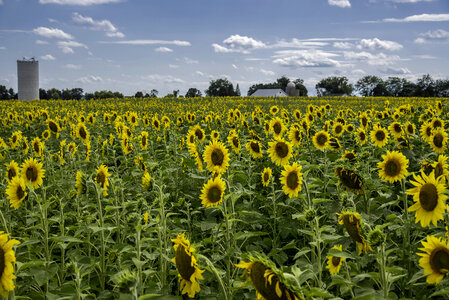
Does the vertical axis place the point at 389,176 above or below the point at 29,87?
below

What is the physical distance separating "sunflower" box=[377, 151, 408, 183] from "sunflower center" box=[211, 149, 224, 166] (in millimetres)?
1719

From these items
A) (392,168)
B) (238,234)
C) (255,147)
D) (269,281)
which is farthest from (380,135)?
(269,281)

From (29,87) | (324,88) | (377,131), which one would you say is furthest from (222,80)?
(377,131)

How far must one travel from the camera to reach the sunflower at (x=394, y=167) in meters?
3.90

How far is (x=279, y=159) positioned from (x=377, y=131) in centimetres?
242

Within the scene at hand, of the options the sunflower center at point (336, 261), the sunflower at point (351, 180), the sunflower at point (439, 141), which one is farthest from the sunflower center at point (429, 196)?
the sunflower at point (439, 141)

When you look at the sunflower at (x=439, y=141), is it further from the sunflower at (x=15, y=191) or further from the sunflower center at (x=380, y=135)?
the sunflower at (x=15, y=191)

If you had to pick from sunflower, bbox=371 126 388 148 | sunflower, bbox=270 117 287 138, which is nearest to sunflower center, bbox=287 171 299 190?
sunflower, bbox=270 117 287 138

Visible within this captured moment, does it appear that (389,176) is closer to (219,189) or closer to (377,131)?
(219,189)

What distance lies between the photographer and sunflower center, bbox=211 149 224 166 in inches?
179

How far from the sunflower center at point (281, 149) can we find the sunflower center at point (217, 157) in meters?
1.07

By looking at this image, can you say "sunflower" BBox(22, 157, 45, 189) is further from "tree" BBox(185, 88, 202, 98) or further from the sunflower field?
"tree" BBox(185, 88, 202, 98)

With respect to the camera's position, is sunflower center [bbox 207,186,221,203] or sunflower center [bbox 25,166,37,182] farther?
sunflower center [bbox 25,166,37,182]

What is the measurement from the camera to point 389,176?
158 inches
